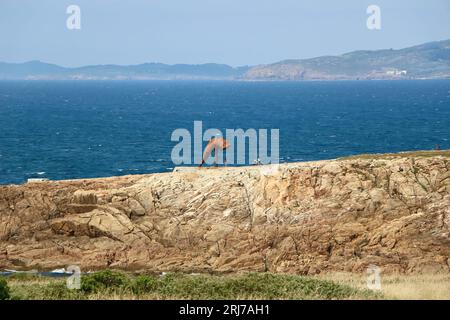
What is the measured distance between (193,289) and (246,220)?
18746mm

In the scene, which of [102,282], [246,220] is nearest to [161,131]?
[246,220]

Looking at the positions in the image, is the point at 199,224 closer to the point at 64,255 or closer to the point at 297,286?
the point at 64,255

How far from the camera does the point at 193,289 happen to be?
73.1 ft

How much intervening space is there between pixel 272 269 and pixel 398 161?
1053 centimetres

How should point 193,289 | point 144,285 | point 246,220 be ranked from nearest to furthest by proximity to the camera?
point 193,289
point 144,285
point 246,220

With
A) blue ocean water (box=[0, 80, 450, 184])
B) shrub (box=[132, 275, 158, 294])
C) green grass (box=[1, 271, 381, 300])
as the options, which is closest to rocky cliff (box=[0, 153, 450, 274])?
green grass (box=[1, 271, 381, 300])

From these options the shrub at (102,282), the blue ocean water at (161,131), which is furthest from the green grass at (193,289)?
the blue ocean water at (161,131)

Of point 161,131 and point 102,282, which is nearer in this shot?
point 102,282

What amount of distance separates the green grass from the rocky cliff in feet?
46.3

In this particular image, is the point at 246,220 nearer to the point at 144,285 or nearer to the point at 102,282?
the point at 102,282

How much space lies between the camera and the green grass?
70.8ft

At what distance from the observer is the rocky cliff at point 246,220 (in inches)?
1500

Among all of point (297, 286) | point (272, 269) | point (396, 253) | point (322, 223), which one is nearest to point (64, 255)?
point (272, 269)
